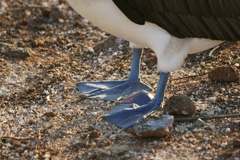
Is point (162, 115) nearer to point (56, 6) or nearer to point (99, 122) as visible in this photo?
point (99, 122)

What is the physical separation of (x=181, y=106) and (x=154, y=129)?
0.36 m

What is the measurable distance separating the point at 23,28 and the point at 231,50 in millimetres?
1941

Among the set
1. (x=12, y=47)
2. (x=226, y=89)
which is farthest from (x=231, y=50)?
(x=12, y=47)

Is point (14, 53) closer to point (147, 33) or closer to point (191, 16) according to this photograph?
point (147, 33)

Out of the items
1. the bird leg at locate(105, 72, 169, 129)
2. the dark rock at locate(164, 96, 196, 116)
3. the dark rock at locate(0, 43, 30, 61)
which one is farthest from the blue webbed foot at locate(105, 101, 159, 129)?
the dark rock at locate(0, 43, 30, 61)

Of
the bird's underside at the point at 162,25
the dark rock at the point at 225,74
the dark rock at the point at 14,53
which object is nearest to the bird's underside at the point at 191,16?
the bird's underside at the point at 162,25

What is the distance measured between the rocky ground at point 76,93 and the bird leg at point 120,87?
0.09 meters

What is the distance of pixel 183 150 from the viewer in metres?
4.02

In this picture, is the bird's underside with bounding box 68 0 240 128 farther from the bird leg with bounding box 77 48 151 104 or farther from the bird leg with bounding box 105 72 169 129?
the bird leg with bounding box 77 48 151 104

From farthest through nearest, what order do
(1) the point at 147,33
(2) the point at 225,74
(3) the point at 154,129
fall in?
(2) the point at 225,74 → (1) the point at 147,33 → (3) the point at 154,129

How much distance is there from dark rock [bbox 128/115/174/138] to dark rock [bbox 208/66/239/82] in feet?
2.74

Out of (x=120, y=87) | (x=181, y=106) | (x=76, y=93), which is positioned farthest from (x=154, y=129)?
(x=76, y=93)

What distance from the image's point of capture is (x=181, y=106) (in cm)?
441

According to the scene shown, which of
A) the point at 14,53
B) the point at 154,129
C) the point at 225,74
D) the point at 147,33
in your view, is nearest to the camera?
the point at 154,129
